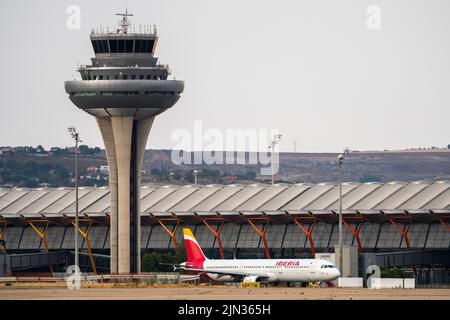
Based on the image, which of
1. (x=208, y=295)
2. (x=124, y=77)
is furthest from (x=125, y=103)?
(x=208, y=295)

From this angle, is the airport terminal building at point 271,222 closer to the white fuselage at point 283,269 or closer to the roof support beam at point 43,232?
the roof support beam at point 43,232

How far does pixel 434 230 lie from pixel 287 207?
77.1 ft

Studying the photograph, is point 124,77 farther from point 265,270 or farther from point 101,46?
point 265,270

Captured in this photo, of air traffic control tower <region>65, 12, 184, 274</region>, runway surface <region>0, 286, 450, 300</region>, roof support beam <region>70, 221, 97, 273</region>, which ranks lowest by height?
roof support beam <region>70, 221, 97, 273</region>

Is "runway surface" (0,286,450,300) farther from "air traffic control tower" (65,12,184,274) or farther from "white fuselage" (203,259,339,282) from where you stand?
"air traffic control tower" (65,12,184,274)

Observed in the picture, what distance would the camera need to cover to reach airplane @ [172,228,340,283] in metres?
136

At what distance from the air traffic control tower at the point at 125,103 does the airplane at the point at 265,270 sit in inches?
773

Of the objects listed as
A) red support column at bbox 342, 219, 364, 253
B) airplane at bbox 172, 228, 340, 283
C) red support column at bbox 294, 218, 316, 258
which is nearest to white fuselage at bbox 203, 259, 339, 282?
airplane at bbox 172, 228, 340, 283

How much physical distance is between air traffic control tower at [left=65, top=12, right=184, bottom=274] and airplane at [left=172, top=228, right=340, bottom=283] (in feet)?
64.4

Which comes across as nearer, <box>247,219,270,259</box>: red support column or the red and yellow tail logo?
the red and yellow tail logo

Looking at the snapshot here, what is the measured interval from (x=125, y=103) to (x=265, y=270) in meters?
37.7

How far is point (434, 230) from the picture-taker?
168375 mm

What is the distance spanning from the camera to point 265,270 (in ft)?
463
